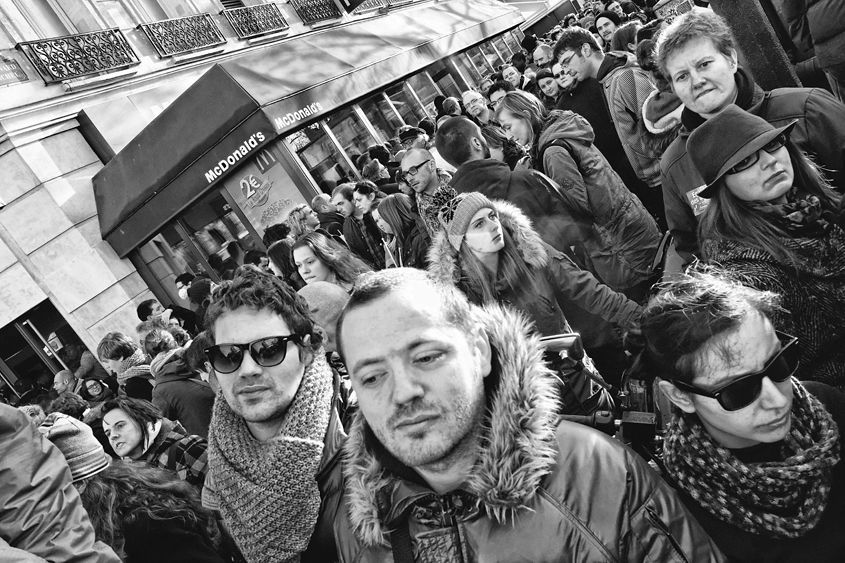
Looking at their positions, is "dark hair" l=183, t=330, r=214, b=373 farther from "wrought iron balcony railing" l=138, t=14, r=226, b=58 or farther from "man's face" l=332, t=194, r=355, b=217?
"wrought iron balcony railing" l=138, t=14, r=226, b=58

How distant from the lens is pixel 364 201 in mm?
6934

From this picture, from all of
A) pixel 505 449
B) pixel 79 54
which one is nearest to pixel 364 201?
pixel 505 449

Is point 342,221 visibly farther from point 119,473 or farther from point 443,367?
point 443,367

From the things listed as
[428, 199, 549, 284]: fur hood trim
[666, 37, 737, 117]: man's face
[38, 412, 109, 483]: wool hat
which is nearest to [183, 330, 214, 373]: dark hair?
[38, 412, 109, 483]: wool hat

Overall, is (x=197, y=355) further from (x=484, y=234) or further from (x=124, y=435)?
(x=484, y=234)

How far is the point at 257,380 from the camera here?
2602mm

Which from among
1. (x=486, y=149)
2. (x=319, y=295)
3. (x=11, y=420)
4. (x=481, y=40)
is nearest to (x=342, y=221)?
(x=486, y=149)

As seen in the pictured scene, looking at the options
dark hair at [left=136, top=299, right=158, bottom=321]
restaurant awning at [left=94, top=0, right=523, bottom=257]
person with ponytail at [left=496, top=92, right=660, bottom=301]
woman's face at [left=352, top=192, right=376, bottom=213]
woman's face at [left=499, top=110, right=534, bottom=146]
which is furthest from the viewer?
restaurant awning at [left=94, top=0, right=523, bottom=257]

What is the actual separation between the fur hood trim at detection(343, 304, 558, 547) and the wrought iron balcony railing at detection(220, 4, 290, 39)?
1504 centimetres

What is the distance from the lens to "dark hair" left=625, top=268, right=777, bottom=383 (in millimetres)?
1852

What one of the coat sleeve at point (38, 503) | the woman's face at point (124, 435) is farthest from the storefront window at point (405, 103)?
the coat sleeve at point (38, 503)

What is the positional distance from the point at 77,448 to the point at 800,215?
333 cm

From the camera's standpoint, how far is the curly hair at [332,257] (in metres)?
4.89

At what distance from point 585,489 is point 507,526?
9.7 inches
